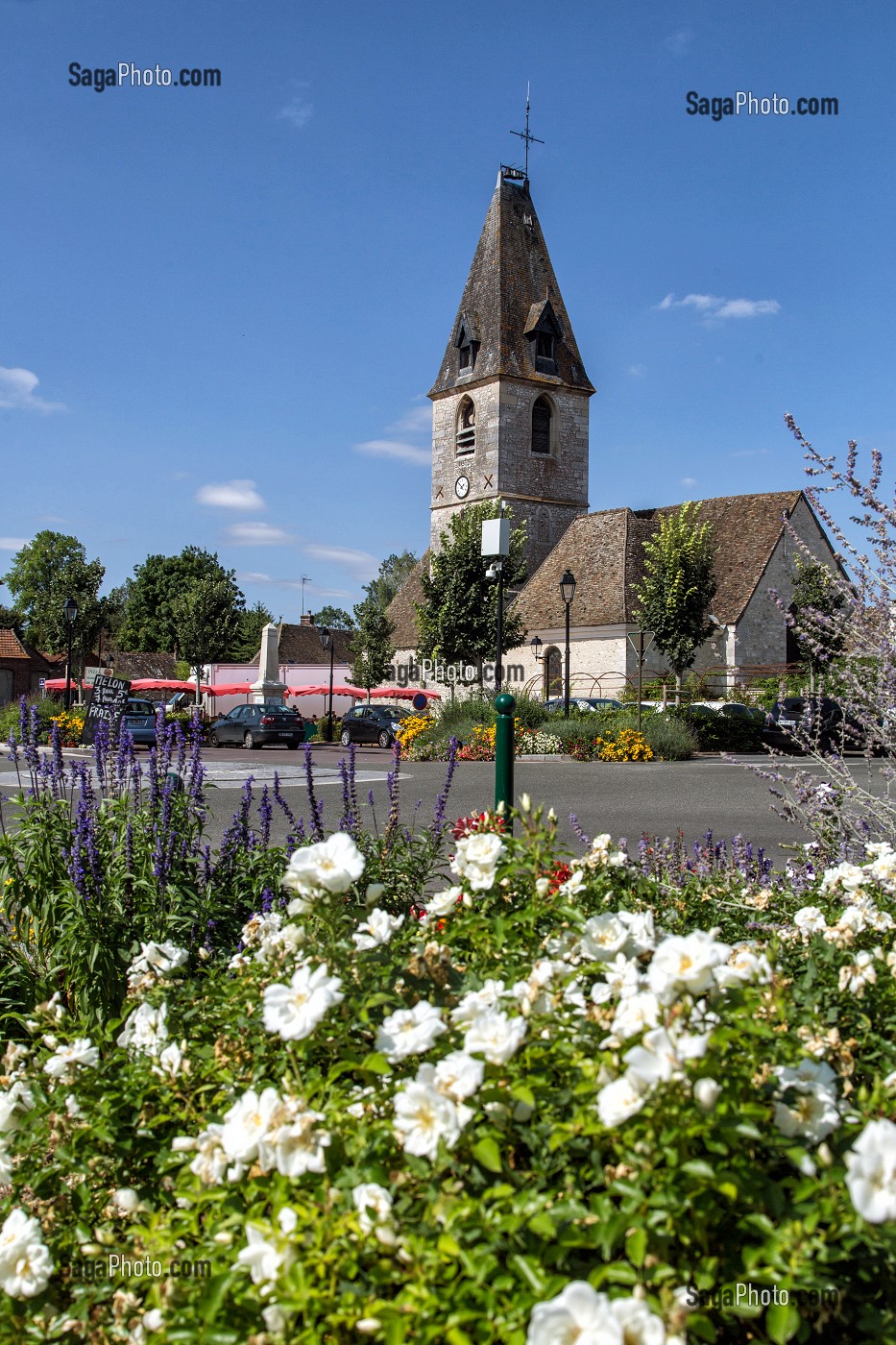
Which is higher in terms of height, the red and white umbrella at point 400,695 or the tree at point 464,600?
the tree at point 464,600

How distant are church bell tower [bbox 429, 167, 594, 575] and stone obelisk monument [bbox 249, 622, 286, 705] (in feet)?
36.8

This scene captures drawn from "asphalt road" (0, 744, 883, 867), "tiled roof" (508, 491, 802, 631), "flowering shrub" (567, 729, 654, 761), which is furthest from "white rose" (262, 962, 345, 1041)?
"tiled roof" (508, 491, 802, 631)

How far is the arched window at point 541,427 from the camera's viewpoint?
Result: 4834 cm

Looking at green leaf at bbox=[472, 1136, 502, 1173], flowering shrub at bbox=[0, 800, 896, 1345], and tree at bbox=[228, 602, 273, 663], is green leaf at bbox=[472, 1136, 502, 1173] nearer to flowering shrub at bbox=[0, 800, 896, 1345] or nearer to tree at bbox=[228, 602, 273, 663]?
flowering shrub at bbox=[0, 800, 896, 1345]

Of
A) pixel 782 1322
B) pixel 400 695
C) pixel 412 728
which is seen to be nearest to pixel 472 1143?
pixel 782 1322

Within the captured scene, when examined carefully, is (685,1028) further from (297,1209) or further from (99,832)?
(99,832)

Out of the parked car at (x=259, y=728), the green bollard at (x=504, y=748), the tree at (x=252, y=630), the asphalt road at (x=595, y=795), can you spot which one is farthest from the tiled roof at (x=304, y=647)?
the green bollard at (x=504, y=748)

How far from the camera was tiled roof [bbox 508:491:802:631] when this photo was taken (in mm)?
39375

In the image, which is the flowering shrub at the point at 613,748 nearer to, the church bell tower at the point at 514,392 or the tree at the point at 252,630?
the church bell tower at the point at 514,392

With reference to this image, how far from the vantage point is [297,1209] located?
160 cm

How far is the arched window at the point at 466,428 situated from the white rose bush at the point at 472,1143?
4765 centimetres

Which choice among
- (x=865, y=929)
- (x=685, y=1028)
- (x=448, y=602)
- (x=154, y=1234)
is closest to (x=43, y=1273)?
(x=154, y=1234)

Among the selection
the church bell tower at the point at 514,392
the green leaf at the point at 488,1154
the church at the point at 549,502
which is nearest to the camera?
the green leaf at the point at 488,1154

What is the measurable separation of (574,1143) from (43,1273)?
0.93 meters
